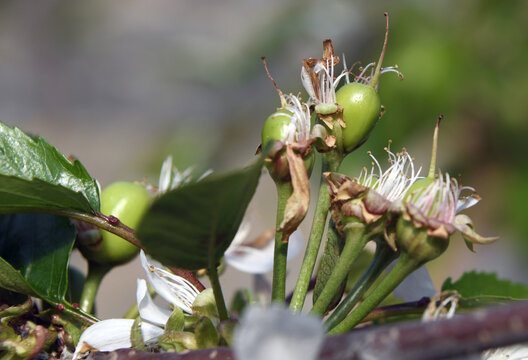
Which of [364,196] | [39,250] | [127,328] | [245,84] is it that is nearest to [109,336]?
[127,328]

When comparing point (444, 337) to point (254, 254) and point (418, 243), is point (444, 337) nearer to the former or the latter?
point (418, 243)

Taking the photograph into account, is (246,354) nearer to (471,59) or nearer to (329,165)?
(329,165)

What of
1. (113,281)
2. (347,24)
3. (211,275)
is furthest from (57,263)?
(113,281)

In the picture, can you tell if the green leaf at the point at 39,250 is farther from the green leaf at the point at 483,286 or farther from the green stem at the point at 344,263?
the green leaf at the point at 483,286

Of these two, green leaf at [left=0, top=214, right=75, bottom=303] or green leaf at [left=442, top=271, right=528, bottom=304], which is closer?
green leaf at [left=0, top=214, right=75, bottom=303]

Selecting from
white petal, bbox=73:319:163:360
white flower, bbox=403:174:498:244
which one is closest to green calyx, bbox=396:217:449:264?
white flower, bbox=403:174:498:244

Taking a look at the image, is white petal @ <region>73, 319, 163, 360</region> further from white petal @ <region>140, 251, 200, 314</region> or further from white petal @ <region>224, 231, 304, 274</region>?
white petal @ <region>224, 231, 304, 274</region>

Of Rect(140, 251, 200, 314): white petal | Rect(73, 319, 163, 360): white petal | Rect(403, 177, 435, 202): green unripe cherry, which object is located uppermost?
Rect(403, 177, 435, 202): green unripe cherry
